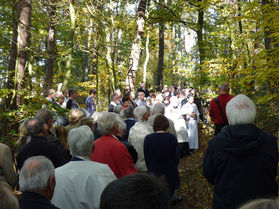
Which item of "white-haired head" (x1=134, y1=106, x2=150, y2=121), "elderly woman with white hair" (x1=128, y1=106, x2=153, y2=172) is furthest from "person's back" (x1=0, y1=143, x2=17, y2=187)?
"white-haired head" (x1=134, y1=106, x2=150, y2=121)

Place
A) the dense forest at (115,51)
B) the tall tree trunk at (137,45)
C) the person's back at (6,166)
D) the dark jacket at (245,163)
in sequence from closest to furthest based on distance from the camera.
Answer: the dark jacket at (245,163) → the person's back at (6,166) → the dense forest at (115,51) → the tall tree trunk at (137,45)

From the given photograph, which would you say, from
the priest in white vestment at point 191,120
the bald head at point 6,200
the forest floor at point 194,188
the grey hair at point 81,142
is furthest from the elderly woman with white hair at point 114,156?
the priest in white vestment at point 191,120

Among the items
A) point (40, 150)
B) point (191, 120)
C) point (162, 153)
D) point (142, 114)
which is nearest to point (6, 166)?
point (40, 150)

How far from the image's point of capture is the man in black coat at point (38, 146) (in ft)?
13.1

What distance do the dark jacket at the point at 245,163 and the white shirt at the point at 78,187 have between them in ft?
3.94

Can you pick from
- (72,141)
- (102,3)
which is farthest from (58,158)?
(102,3)

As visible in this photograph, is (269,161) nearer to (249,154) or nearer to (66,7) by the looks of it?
(249,154)

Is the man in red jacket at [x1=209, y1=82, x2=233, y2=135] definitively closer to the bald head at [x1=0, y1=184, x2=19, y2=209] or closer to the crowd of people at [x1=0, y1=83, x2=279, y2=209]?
the crowd of people at [x1=0, y1=83, x2=279, y2=209]

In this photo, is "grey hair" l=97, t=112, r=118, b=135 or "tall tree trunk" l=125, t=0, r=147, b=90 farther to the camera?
"tall tree trunk" l=125, t=0, r=147, b=90

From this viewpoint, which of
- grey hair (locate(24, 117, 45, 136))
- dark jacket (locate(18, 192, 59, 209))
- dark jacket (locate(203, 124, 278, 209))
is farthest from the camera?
grey hair (locate(24, 117, 45, 136))

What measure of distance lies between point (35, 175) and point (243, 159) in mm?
1930

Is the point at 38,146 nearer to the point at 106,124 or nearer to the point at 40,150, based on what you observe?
the point at 40,150

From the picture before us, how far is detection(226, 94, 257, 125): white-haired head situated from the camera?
2961mm

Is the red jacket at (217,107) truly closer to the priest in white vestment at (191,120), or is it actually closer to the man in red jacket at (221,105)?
the man in red jacket at (221,105)
